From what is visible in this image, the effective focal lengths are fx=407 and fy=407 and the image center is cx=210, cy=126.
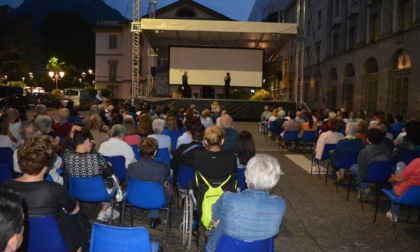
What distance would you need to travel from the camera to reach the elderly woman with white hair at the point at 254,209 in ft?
9.75

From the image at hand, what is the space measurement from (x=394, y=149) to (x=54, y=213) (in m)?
7.17

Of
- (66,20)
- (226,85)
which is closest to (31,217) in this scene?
(226,85)

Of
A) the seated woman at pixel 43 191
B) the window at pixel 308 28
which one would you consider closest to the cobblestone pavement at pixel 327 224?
the seated woman at pixel 43 191

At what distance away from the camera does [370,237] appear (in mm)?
5328

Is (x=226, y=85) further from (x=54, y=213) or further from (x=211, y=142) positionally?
(x=54, y=213)

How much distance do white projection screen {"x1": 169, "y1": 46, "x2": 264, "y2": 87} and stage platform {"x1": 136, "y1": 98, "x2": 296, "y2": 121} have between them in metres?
3.13

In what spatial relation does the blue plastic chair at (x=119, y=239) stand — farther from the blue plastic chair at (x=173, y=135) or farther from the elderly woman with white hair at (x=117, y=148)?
the blue plastic chair at (x=173, y=135)

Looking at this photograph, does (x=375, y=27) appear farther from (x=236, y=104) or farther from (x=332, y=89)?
(x=236, y=104)

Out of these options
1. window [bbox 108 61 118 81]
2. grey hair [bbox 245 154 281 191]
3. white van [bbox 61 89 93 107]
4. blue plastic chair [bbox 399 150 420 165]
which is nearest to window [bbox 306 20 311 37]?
white van [bbox 61 89 93 107]

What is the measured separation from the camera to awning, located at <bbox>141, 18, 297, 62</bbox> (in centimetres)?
1923

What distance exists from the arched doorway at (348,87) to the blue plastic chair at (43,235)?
2417 cm

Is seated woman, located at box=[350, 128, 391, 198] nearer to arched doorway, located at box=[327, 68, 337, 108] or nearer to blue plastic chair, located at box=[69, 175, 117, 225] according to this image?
blue plastic chair, located at box=[69, 175, 117, 225]

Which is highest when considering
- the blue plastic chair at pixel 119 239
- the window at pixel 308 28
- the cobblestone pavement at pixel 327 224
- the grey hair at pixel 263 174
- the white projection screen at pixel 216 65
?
the window at pixel 308 28

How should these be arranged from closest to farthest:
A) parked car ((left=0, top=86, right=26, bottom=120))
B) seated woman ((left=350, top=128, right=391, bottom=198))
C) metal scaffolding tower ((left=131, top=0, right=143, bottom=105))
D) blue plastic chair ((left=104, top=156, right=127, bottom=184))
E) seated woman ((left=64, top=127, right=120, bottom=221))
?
seated woman ((left=64, top=127, right=120, bottom=221)) → blue plastic chair ((left=104, top=156, right=127, bottom=184)) → seated woman ((left=350, top=128, right=391, bottom=198)) → metal scaffolding tower ((left=131, top=0, right=143, bottom=105)) → parked car ((left=0, top=86, right=26, bottom=120))
